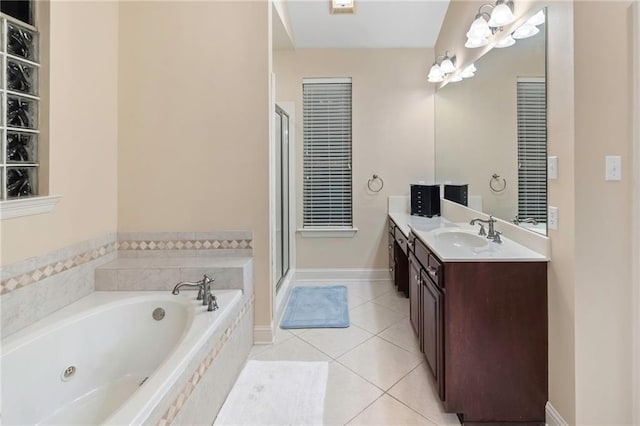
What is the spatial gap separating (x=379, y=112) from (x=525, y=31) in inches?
86.8

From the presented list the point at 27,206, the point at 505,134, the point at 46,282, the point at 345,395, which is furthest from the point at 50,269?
the point at 505,134

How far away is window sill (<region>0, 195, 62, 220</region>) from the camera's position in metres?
1.61

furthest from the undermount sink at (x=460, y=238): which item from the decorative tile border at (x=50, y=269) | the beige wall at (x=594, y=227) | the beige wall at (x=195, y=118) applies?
the decorative tile border at (x=50, y=269)

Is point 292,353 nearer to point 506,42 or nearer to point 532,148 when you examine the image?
point 532,148

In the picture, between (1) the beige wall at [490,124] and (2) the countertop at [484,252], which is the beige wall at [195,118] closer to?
(2) the countertop at [484,252]

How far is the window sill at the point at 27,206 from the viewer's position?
1.61m

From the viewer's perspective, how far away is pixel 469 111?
3.06 m

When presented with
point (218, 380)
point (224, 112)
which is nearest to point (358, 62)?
point (224, 112)

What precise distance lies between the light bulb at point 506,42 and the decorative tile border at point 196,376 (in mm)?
2486

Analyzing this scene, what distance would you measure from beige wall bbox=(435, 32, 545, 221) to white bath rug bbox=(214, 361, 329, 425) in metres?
1.67

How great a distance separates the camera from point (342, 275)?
4.30 metres

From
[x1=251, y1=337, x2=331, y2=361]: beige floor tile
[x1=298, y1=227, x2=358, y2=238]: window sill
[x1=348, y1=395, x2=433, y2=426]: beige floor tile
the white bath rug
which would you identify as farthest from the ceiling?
[x1=348, y1=395, x2=433, y2=426]: beige floor tile

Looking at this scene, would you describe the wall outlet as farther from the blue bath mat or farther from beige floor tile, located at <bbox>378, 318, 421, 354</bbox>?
the blue bath mat

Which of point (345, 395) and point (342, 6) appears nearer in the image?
point (345, 395)
